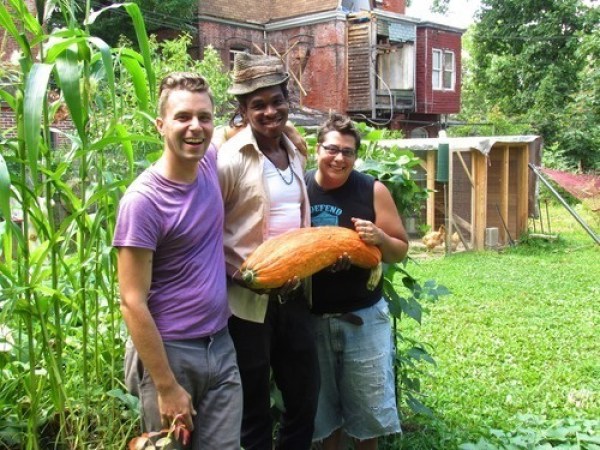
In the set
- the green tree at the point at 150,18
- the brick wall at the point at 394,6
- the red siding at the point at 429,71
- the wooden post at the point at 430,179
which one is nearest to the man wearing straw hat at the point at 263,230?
the wooden post at the point at 430,179

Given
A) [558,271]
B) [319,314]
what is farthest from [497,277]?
[319,314]

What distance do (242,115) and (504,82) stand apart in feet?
83.5

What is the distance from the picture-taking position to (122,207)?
191cm

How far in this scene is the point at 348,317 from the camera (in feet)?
9.13

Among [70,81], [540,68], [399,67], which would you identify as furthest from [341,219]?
[540,68]

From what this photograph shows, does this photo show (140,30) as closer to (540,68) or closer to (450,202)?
(450,202)

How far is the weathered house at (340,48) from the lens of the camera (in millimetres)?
21859

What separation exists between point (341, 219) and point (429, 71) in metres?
22.9

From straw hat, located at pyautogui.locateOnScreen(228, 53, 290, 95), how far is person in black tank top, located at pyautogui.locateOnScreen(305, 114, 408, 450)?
40cm

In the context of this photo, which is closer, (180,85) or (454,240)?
(180,85)

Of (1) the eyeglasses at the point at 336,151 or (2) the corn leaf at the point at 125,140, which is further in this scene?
(1) the eyeglasses at the point at 336,151

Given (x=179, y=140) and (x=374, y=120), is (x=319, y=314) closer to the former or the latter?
(x=179, y=140)

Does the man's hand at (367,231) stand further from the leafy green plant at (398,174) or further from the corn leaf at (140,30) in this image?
the corn leaf at (140,30)

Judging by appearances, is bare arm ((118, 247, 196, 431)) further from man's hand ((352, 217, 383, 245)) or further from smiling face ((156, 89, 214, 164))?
man's hand ((352, 217, 383, 245))
